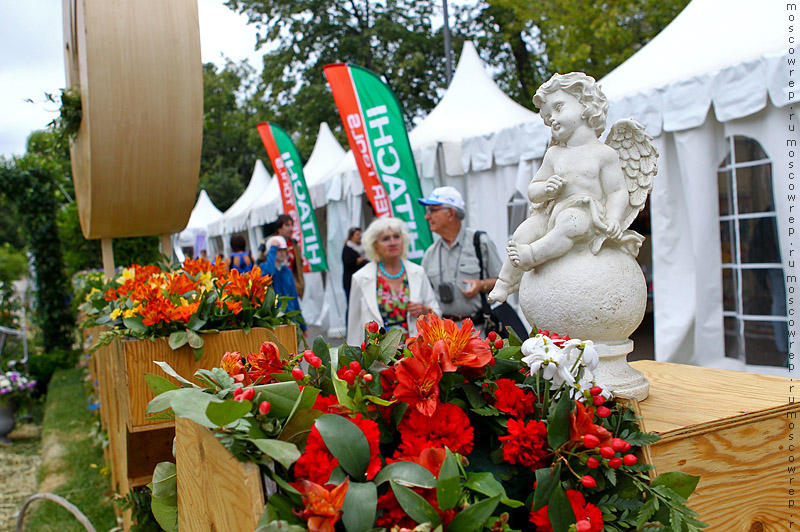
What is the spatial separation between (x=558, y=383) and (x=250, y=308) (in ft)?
5.34

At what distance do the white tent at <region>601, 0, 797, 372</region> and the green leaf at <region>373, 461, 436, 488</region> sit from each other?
14.4 feet

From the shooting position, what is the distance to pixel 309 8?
76.2 feet

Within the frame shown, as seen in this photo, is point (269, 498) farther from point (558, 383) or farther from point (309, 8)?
point (309, 8)

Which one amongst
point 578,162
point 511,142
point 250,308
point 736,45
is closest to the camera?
point 578,162

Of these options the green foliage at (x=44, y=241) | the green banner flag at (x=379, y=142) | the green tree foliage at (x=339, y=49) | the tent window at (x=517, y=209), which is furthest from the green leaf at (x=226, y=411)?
the green tree foliage at (x=339, y=49)

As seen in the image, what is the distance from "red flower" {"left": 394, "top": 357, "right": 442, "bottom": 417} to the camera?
3.35ft

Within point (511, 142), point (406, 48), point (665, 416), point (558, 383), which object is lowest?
point (665, 416)

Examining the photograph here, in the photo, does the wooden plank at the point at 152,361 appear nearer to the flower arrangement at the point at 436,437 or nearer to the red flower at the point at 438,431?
the flower arrangement at the point at 436,437

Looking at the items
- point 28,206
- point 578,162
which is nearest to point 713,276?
point 578,162

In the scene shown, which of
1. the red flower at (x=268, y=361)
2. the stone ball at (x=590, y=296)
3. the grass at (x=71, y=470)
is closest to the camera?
the red flower at (x=268, y=361)

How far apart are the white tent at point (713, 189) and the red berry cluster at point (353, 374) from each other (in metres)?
4.32

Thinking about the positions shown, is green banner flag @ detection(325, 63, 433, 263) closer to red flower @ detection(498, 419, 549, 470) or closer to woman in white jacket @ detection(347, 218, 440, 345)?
woman in white jacket @ detection(347, 218, 440, 345)

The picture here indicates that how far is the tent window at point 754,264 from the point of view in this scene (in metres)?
4.82

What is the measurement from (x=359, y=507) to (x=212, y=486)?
0.32 m
